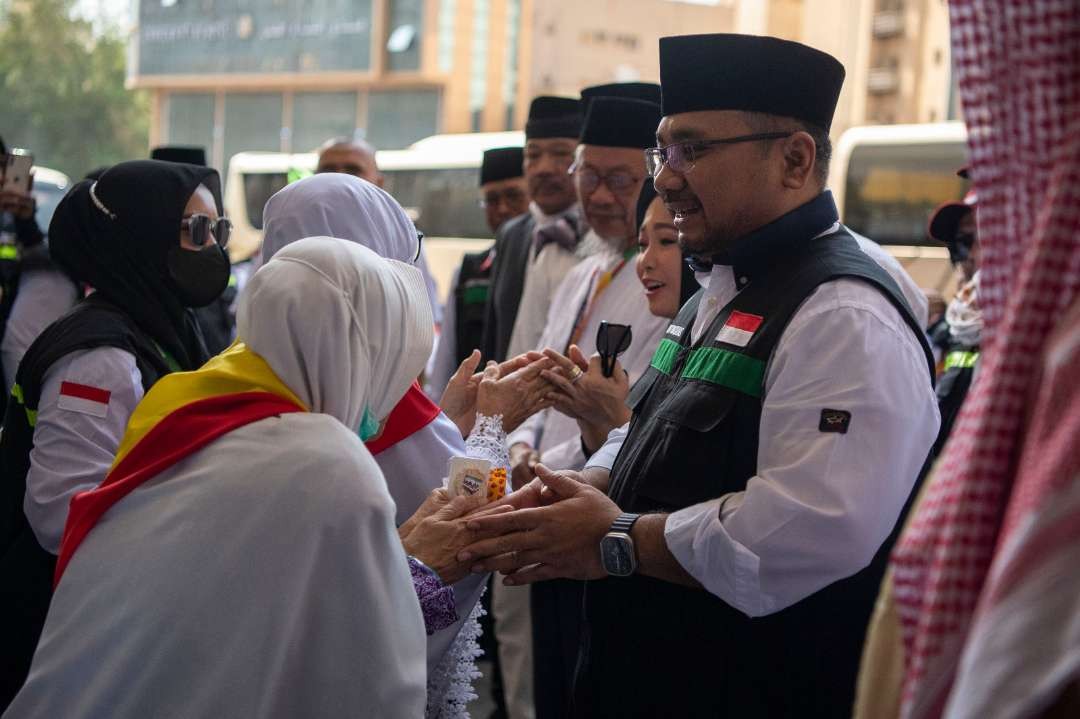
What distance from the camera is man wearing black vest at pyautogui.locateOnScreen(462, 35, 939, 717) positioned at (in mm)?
2195

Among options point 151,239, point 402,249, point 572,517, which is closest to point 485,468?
point 572,517

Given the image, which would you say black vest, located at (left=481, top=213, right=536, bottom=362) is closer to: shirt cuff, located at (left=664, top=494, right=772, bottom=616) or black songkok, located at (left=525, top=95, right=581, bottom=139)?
black songkok, located at (left=525, top=95, right=581, bottom=139)

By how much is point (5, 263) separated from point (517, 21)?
1198 inches

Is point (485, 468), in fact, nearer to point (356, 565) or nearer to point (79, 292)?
point (356, 565)

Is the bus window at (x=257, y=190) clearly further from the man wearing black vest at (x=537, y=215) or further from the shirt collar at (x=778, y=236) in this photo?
the shirt collar at (x=778, y=236)

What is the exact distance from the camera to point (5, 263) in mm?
5305

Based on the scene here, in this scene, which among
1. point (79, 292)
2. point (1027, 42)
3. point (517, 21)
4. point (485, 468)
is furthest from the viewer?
point (517, 21)

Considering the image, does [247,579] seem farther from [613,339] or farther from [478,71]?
[478,71]

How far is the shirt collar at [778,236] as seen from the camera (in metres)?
2.53

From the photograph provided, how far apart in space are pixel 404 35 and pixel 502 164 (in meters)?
29.4

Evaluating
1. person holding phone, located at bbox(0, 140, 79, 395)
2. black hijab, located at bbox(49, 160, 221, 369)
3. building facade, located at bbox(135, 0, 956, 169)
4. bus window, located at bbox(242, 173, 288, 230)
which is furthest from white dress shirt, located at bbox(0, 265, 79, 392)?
building facade, located at bbox(135, 0, 956, 169)

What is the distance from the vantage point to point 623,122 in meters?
4.43

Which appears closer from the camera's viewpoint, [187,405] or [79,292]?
[187,405]

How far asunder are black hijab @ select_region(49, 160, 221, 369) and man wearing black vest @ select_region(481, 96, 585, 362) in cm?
189
